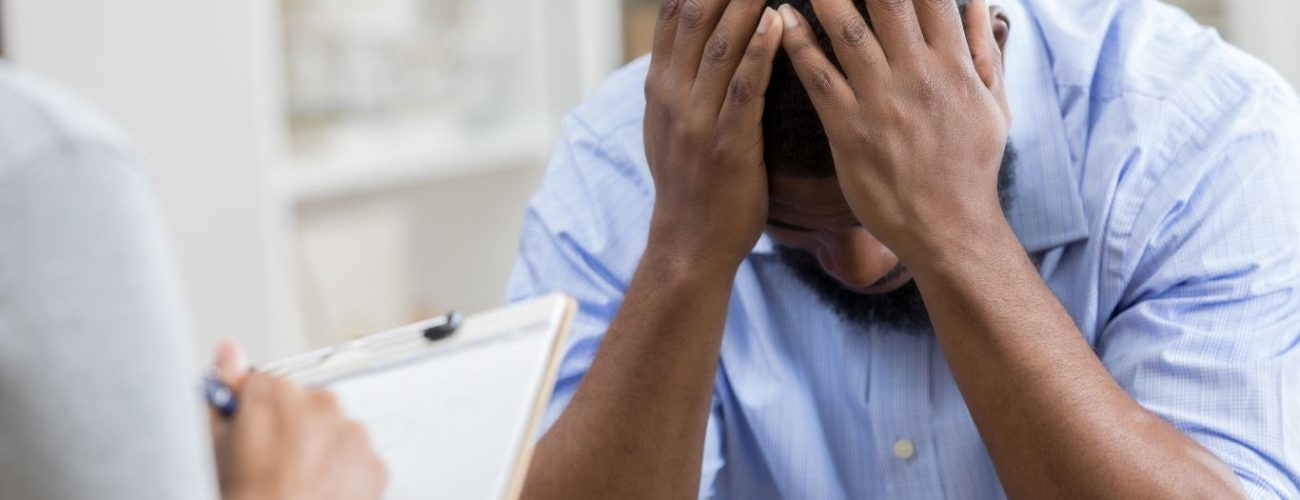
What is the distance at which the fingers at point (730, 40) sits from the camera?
94cm

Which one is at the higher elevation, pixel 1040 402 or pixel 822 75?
pixel 822 75

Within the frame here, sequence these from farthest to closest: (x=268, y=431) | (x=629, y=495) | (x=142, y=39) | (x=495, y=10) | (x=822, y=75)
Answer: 1. (x=495, y=10)
2. (x=142, y=39)
3. (x=629, y=495)
4. (x=822, y=75)
5. (x=268, y=431)

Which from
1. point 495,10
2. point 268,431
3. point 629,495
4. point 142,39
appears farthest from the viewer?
point 495,10

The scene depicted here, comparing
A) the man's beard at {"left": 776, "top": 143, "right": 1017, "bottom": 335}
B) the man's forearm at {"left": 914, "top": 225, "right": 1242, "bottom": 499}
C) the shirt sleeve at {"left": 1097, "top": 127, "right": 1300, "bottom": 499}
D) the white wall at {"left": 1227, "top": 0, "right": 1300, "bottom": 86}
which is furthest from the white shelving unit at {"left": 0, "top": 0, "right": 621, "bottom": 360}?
the white wall at {"left": 1227, "top": 0, "right": 1300, "bottom": 86}

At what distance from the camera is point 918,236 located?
940 millimetres

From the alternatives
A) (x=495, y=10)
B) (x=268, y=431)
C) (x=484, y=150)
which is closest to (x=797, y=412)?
(x=268, y=431)

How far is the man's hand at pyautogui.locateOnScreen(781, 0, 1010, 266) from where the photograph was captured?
0.91 m

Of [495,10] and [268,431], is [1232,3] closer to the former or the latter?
[495,10]

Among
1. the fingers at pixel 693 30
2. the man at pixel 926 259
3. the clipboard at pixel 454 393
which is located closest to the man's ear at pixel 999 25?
the man at pixel 926 259

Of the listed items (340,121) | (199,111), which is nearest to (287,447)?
(199,111)

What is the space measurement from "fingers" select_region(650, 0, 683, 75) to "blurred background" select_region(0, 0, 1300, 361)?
0.87 m

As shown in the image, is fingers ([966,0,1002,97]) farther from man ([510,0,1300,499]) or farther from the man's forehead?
the man's forehead

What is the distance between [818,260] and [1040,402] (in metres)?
0.25

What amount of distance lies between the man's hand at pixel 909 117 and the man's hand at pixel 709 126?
0.12ft
